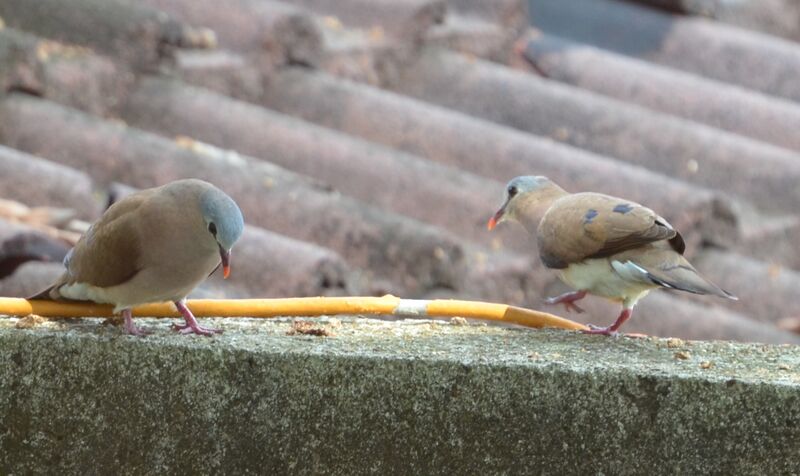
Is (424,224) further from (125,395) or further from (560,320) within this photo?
(125,395)

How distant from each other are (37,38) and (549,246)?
91.0 inches

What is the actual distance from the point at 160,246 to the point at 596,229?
0.94 meters

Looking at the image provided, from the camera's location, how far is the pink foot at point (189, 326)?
2.71 metres

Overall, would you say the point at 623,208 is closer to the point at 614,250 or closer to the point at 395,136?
the point at 614,250

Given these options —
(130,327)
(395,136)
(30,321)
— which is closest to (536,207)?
(130,327)

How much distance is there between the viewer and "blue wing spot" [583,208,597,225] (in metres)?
3.01

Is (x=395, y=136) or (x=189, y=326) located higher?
(x=189, y=326)

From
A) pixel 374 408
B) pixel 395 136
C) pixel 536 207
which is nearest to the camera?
pixel 374 408

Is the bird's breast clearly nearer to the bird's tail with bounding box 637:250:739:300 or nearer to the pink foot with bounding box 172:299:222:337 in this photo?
the bird's tail with bounding box 637:250:739:300

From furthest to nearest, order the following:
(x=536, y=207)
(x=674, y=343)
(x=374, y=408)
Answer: (x=536, y=207), (x=674, y=343), (x=374, y=408)

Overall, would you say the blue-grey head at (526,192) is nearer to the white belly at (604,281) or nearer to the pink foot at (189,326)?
the white belly at (604,281)

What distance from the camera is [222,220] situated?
265 cm

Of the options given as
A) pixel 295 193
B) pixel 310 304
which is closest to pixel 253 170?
pixel 295 193

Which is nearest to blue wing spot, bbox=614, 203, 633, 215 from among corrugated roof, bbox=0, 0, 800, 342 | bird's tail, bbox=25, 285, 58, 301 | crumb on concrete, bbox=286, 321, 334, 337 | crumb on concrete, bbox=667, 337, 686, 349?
crumb on concrete, bbox=667, 337, 686, 349
